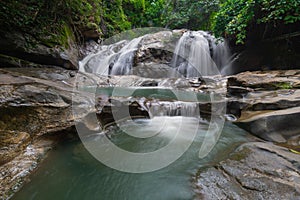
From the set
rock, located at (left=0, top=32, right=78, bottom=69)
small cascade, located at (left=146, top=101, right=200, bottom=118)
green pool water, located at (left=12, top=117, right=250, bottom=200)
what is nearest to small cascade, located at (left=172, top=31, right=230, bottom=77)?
small cascade, located at (left=146, top=101, right=200, bottom=118)

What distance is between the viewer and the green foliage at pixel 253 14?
4.39m

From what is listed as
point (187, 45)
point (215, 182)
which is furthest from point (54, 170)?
point (187, 45)

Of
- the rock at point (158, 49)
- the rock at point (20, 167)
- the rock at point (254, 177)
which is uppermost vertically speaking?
the rock at point (158, 49)

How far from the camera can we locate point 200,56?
8914mm

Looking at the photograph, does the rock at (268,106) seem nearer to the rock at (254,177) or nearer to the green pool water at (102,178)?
the rock at (254,177)

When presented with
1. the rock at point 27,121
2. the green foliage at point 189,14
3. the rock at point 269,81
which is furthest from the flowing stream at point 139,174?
the green foliage at point 189,14

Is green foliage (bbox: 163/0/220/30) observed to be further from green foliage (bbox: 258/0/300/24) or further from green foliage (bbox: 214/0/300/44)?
green foliage (bbox: 258/0/300/24)

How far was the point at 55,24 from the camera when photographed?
588cm

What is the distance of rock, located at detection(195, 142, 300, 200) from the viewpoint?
1.33m

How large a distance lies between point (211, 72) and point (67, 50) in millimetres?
7387

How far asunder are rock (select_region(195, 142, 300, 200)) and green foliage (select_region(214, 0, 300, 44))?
4.60 metres

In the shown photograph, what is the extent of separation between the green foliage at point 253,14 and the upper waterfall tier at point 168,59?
1987mm

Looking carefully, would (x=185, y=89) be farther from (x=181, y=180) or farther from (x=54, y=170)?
(x=54, y=170)

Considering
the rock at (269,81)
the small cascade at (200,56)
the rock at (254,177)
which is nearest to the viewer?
the rock at (254,177)
